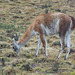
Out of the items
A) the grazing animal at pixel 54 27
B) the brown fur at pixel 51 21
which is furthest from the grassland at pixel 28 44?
the brown fur at pixel 51 21

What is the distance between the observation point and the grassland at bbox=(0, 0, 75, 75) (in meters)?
7.84

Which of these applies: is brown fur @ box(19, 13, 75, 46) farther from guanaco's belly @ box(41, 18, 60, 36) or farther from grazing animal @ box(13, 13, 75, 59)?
guanaco's belly @ box(41, 18, 60, 36)

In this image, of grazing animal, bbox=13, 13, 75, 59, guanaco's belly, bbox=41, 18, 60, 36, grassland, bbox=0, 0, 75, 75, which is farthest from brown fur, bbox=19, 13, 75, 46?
grassland, bbox=0, 0, 75, 75

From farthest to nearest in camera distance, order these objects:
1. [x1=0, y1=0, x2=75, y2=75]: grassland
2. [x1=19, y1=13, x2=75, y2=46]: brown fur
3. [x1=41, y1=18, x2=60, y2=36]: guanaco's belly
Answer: [x1=41, y1=18, x2=60, y2=36]: guanaco's belly, [x1=19, y1=13, x2=75, y2=46]: brown fur, [x1=0, y1=0, x2=75, y2=75]: grassland

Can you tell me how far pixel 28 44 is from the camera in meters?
12.5

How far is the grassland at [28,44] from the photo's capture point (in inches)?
309

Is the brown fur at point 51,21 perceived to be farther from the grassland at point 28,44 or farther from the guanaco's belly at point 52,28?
the grassland at point 28,44

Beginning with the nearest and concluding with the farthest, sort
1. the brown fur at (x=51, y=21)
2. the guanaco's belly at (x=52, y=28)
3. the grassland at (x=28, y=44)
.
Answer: the grassland at (x=28, y=44), the brown fur at (x=51, y=21), the guanaco's belly at (x=52, y=28)

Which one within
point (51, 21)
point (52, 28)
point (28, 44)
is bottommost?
point (28, 44)

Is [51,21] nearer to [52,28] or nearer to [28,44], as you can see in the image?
[52,28]

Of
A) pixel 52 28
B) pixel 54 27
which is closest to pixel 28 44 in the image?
pixel 52 28

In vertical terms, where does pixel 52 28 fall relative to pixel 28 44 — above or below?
above

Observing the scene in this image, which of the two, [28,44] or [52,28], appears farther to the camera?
[28,44]

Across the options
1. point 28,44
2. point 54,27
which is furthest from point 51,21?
point 28,44
